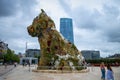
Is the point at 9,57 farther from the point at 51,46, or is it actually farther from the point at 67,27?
the point at 51,46

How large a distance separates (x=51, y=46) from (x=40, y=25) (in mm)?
4069

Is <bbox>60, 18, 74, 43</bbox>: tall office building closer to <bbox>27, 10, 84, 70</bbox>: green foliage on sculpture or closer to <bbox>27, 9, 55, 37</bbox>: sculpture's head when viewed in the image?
<bbox>27, 9, 55, 37</bbox>: sculpture's head

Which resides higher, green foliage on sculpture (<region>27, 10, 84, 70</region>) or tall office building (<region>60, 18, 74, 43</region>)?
tall office building (<region>60, 18, 74, 43</region>)

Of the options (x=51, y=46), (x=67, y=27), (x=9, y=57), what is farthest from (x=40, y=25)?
(x=67, y=27)

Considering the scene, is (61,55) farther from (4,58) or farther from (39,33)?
(4,58)

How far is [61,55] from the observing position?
37.1 metres

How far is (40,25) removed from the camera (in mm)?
39156

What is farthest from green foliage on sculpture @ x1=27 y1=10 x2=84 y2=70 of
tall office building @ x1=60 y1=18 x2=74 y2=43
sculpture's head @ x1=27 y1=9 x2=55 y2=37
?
tall office building @ x1=60 y1=18 x2=74 y2=43

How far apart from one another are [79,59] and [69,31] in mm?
145065

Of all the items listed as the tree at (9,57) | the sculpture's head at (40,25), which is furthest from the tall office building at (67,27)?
the sculpture's head at (40,25)

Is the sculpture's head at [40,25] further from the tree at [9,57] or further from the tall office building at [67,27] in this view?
the tall office building at [67,27]

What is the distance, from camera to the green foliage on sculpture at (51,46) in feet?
121

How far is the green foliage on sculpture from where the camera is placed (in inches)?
1452

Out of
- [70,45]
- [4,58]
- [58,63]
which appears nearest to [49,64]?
[58,63]
